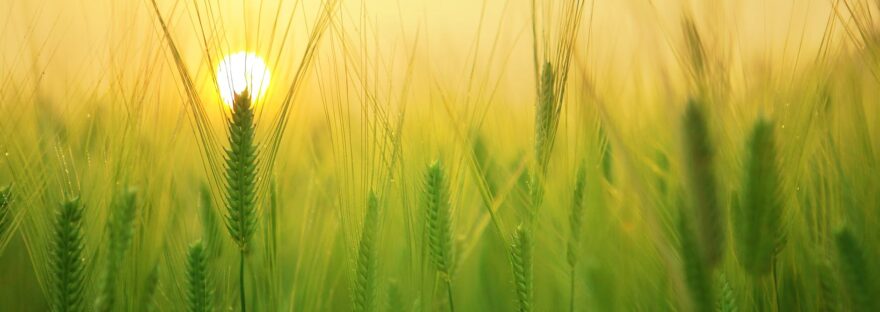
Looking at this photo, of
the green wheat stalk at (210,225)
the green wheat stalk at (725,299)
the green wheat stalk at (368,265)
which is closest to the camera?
the green wheat stalk at (725,299)

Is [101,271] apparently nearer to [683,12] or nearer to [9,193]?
[9,193]

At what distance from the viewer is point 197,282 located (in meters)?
1.00

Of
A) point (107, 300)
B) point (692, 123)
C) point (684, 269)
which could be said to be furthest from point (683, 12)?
point (107, 300)

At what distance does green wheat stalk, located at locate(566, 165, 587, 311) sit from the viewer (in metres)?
1.13

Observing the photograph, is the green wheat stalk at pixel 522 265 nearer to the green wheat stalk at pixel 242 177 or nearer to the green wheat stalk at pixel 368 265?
the green wheat stalk at pixel 368 265

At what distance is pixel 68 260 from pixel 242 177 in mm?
255

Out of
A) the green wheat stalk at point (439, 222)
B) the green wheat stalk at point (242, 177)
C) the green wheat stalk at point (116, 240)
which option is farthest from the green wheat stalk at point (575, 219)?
the green wheat stalk at point (116, 240)

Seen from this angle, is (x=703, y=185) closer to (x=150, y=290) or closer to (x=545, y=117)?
(x=545, y=117)

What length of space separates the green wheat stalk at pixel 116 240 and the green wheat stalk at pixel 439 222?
17.2 inches

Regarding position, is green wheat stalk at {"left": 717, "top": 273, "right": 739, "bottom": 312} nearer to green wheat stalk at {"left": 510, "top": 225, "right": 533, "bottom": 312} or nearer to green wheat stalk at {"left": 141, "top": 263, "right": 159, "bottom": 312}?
green wheat stalk at {"left": 510, "top": 225, "right": 533, "bottom": 312}

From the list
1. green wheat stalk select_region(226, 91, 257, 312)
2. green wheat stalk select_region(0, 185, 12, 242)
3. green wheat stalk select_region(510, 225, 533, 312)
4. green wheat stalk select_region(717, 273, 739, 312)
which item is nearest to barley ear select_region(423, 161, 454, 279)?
green wheat stalk select_region(510, 225, 533, 312)

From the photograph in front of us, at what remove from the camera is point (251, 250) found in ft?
3.55

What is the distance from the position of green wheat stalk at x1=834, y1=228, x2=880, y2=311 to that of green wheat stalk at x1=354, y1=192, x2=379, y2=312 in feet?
2.12

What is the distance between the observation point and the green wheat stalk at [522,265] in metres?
1.04
